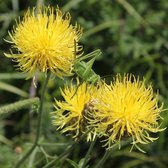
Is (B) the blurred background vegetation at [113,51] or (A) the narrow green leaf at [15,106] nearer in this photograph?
(A) the narrow green leaf at [15,106]

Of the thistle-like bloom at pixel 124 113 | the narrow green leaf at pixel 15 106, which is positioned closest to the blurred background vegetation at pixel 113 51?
the narrow green leaf at pixel 15 106

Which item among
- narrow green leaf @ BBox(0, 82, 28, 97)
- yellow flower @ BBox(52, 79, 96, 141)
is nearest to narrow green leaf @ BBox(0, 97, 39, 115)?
yellow flower @ BBox(52, 79, 96, 141)

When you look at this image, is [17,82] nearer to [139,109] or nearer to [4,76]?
[4,76]

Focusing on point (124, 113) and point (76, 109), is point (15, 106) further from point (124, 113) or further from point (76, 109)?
point (124, 113)

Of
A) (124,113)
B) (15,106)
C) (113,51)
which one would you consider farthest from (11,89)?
(124,113)

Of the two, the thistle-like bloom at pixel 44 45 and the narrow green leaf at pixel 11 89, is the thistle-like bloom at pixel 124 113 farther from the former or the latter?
the narrow green leaf at pixel 11 89

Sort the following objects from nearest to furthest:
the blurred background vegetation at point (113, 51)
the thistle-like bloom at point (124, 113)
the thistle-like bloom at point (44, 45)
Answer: the thistle-like bloom at point (124, 113), the thistle-like bloom at point (44, 45), the blurred background vegetation at point (113, 51)

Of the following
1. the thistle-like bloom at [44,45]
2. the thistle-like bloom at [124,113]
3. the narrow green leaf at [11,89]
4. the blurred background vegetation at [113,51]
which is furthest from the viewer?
the blurred background vegetation at [113,51]
